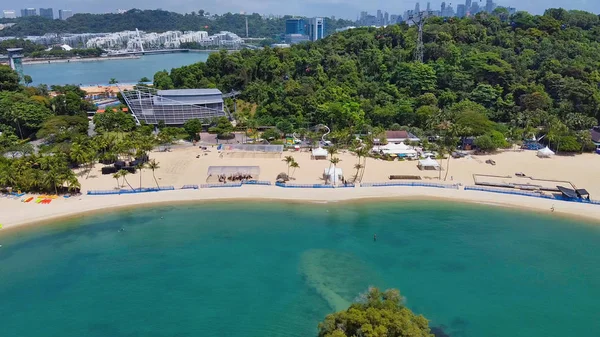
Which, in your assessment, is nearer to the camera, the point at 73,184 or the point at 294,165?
the point at 73,184

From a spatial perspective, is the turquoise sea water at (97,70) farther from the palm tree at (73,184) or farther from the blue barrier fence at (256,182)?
the blue barrier fence at (256,182)

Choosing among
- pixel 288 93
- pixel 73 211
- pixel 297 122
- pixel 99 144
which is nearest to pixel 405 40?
pixel 288 93

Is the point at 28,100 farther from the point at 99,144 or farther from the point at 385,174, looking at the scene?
the point at 385,174

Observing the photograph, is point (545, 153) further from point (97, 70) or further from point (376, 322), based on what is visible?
point (97, 70)

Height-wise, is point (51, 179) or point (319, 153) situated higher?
point (319, 153)

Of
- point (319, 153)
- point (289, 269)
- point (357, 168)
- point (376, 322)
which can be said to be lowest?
point (289, 269)

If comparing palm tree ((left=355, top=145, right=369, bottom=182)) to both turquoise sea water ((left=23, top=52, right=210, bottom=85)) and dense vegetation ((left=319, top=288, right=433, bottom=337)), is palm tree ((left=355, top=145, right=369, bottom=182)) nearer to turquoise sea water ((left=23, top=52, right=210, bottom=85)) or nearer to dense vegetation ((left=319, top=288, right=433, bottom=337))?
dense vegetation ((left=319, top=288, right=433, bottom=337))

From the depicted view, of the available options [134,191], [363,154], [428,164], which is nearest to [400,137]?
[428,164]
